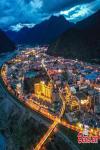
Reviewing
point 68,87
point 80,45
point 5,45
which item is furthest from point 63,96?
point 5,45

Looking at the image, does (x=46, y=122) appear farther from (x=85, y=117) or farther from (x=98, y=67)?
(x=98, y=67)

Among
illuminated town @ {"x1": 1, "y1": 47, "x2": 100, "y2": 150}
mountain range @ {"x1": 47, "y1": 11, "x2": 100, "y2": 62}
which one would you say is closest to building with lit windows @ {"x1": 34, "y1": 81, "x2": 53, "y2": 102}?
illuminated town @ {"x1": 1, "y1": 47, "x2": 100, "y2": 150}

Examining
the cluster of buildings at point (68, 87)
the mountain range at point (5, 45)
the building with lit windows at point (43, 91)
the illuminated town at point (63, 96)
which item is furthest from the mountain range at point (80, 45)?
the mountain range at point (5, 45)

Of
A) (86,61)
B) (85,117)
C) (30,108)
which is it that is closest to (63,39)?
(86,61)

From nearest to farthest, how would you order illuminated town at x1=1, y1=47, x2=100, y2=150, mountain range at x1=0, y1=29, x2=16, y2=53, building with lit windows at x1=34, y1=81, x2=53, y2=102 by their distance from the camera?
illuminated town at x1=1, y1=47, x2=100, y2=150 < building with lit windows at x1=34, y1=81, x2=53, y2=102 < mountain range at x1=0, y1=29, x2=16, y2=53

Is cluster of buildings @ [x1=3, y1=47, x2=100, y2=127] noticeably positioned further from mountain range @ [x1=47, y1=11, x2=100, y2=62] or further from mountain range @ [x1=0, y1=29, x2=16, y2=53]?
mountain range @ [x1=0, y1=29, x2=16, y2=53]

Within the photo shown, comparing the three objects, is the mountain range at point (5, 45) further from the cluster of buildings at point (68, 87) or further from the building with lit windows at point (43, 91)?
the building with lit windows at point (43, 91)
